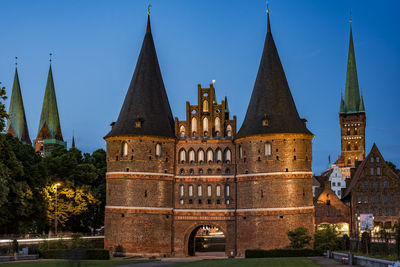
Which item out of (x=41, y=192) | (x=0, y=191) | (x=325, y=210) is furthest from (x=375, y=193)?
(x=0, y=191)

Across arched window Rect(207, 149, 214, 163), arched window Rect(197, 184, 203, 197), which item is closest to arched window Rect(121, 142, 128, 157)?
arched window Rect(197, 184, 203, 197)

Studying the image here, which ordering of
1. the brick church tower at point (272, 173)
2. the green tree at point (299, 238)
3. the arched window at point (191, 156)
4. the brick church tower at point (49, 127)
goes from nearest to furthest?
the green tree at point (299, 238) < the brick church tower at point (272, 173) < the arched window at point (191, 156) < the brick church tower at point (49, 127)

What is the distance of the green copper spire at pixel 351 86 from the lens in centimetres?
15075

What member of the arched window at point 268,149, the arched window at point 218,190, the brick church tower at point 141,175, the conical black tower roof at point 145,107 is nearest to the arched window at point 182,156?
the brick church tower at point 141,175

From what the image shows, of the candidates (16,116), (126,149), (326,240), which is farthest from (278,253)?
(16,116)

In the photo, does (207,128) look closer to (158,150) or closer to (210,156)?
(210,156)

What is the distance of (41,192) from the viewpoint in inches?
2416

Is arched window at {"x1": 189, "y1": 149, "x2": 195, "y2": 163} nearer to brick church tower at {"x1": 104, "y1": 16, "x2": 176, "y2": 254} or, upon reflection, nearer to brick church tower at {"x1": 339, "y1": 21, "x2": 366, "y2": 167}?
brick church tower at {"x1": 104, "y1": 16, "x2": 176, "y2": 254}

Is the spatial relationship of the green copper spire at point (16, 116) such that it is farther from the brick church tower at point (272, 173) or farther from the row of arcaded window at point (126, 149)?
the brick church tower at point (272, 173)

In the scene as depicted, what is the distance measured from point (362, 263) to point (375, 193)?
5610 centimetres

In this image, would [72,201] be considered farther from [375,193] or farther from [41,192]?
[375,193]

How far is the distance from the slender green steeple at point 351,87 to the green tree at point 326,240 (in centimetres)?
10217

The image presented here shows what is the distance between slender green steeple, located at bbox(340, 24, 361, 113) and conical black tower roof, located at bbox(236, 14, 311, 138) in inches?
3665

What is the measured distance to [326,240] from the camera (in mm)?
53688
